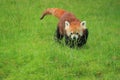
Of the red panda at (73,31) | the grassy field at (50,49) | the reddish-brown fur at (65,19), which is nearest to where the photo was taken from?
the grassy field at (50,49)

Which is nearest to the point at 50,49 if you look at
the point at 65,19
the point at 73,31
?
the point at 73,31

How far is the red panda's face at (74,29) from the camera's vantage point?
949 centimetres

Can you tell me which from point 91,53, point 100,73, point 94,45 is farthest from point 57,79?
point 94,45

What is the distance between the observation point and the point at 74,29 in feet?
31.3

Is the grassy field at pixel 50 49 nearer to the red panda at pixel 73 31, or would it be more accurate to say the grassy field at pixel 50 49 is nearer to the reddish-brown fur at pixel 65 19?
the red panda at pixel 73 31

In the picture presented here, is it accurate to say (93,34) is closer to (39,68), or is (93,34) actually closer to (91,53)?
(91,53)

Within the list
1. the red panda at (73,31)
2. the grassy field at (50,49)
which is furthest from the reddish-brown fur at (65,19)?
the grassy field at (50,49)

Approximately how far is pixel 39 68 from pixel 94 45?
232 cm

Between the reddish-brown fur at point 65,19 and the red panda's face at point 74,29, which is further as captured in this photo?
the reddish-brown fur at point 65,19

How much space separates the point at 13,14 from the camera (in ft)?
43.0

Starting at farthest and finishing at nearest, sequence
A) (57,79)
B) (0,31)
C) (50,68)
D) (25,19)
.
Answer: (25,19), (0,31), (50,68), (57,79)

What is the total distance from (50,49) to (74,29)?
0.99m

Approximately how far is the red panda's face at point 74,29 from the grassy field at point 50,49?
0.32 meters

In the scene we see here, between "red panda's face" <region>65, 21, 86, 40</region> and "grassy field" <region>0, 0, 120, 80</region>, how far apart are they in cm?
32
